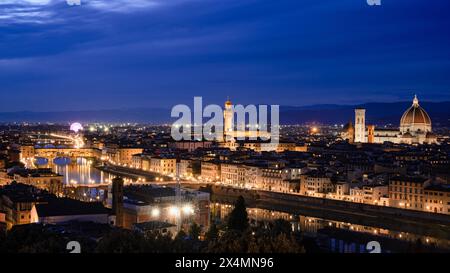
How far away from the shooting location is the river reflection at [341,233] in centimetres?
861

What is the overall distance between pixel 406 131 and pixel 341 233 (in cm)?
2490

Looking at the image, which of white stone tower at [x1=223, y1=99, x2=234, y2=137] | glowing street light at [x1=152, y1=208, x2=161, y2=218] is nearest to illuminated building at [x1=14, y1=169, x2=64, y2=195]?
glowing street light at [x1=152, y1=208, x2=161, y2=218]

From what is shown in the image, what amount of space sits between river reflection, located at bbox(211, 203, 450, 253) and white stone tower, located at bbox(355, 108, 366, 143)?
20.8 meters

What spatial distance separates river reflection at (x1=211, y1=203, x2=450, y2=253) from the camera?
861 centimetres

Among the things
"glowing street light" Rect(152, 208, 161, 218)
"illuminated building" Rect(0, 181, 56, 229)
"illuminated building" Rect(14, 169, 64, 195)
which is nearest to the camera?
"illuminated building" Rect(0, 181, 56, 229)

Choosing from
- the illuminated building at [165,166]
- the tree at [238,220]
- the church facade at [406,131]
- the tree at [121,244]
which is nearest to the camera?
the tree at [121,244]

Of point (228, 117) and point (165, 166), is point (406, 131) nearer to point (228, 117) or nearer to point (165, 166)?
point (228, 117)

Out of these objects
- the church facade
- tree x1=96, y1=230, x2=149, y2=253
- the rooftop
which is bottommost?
the rooftop

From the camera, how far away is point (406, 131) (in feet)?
108

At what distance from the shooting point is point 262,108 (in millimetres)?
41781

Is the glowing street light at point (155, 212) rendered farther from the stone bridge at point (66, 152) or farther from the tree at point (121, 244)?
the stone bridge at point (66, 152)

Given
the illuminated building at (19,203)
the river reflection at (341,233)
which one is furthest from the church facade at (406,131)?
the illuminated building at (19,203)

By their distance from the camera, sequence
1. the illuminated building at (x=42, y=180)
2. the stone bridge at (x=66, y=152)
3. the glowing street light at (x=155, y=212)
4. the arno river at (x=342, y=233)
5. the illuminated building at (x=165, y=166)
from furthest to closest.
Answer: the stone bridge at (x=66, y=152) → the illuminated building at (x=165, y=166) → the illuminated building at (x=42, y=180) → the glowing street light at (x=155, y=212) → the arno river at (x=342, y=233)

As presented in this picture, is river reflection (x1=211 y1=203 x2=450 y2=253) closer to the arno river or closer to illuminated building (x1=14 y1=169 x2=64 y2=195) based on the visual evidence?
the arno river
